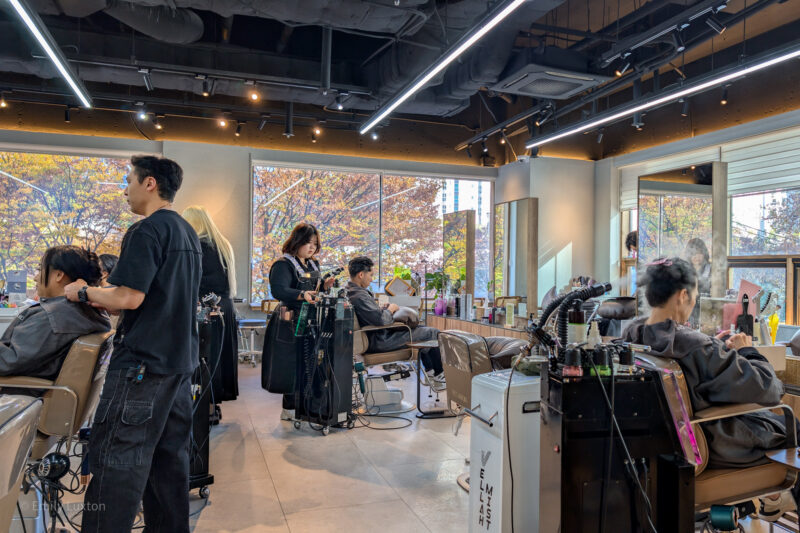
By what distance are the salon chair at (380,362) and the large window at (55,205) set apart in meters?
4.15

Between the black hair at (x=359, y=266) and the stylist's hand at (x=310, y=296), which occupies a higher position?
the black hair at (x=359, y=266)

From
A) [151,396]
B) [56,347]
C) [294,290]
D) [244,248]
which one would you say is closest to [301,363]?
[294,290]

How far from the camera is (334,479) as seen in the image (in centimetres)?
316

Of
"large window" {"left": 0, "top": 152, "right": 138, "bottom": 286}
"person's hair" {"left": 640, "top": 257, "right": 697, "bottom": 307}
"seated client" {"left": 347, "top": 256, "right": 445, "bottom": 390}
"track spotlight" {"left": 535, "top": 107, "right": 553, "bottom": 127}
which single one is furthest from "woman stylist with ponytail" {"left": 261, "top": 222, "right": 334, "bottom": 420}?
"track spotlight" {"left": 535, "top": 107, "right": 553, "bottom": 127}

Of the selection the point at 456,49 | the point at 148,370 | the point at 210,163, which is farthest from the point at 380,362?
the point at 210,163

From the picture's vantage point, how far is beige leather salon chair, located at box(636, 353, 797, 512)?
78.2 inches

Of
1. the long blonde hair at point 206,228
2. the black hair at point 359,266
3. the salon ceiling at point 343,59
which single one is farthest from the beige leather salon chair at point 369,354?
the salon ceiling at point 343,59

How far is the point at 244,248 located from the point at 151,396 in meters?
5.75

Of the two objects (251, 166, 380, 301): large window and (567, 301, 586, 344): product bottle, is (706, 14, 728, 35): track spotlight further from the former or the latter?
(251, 166, 380, 301): large window

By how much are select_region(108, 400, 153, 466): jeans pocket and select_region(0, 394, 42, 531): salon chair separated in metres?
0.63

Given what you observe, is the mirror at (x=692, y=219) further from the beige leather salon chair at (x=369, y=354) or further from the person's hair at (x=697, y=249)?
the beige leather salon chair at (x=369, y=354)

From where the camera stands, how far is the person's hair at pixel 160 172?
2.07 m

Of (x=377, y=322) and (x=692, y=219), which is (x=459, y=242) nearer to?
(x=692, y=219)

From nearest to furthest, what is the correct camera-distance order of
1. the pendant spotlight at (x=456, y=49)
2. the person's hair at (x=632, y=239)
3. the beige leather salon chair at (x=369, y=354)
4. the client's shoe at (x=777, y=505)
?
the client's shoe at (x=777, y=505) < the pendant spotlight at (x=456, y=49) < the beige leather salon chair at (x=369, y=354) < the person's hair at (x=632, y=239)
